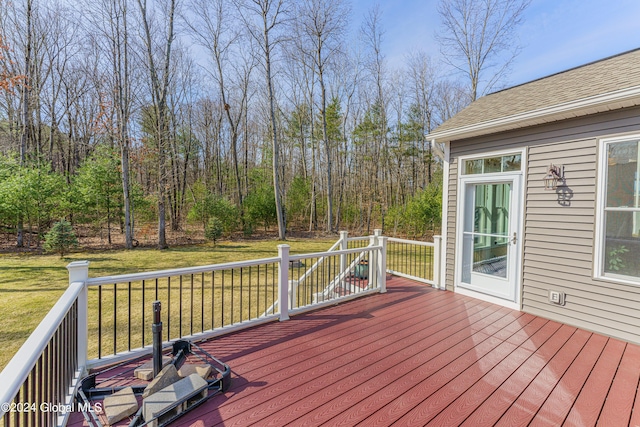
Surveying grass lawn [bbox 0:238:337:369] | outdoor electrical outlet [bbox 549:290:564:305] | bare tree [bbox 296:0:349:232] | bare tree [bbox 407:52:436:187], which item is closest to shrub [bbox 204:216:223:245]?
grass lawn [bbox 0:238:337:369]

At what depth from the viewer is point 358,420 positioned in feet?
6.34

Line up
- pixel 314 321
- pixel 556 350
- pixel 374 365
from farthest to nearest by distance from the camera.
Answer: pixel 314 321 → pixel 556 350 → pixel 374 365

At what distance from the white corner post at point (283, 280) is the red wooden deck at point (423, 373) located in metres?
0.16

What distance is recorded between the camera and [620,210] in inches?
126

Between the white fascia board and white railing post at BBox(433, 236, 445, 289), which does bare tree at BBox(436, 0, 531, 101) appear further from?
white railing post at BBox(433, 236, 445, 289)

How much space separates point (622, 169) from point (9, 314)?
8.77m

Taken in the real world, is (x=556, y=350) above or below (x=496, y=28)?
below

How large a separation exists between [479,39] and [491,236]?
13.2 meters

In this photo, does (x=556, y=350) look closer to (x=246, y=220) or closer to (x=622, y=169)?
(x=622, y=169)

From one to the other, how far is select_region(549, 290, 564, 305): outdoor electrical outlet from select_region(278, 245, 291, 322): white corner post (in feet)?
11.3

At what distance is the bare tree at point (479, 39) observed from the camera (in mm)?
12670

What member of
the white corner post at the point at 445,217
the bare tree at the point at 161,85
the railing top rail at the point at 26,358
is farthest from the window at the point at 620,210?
the bare tree at the point at 161,85

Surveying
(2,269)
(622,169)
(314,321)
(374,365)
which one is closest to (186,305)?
(314,321)

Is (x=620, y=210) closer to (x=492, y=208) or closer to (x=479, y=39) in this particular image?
(x=492, y=208)
